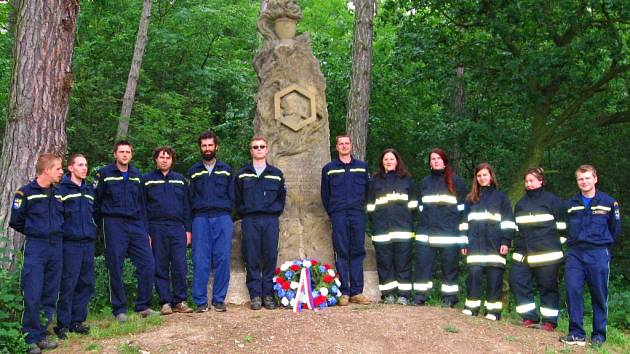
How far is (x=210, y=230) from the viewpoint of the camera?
25.0 ft

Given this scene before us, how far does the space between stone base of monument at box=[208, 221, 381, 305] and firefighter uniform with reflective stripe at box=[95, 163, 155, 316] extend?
1.05 meters

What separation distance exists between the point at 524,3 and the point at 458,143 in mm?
3434

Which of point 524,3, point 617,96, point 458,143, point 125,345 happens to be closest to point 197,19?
point 458,143

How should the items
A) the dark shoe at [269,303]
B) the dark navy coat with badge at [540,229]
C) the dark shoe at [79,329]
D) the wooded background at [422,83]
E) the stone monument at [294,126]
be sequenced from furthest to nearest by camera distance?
the wooded background at [422,83]
the stone monument at [294,126]
the dark shoe at [269,303]
the dark navy coat with badge at [540,229]
the dark shoe at [79,329]

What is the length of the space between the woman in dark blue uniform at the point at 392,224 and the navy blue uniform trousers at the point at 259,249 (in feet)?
4.44

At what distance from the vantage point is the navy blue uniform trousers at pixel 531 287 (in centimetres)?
739

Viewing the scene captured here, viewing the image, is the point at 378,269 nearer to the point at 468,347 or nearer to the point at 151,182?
the point at 468,347

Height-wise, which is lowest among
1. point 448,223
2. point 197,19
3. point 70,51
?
point 448,223

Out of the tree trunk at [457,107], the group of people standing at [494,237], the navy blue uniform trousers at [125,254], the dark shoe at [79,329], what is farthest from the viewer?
the tree trunk at [457,107]

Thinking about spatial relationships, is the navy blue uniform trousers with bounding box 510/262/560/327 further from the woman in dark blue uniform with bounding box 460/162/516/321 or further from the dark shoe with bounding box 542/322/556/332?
the woman in dark blue uniform with bounding box 460/162/516/321

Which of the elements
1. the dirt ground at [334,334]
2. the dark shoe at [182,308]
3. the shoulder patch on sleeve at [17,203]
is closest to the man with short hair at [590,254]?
the dirt ground at [334,334]

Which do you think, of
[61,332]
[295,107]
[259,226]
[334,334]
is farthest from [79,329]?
[295,107]

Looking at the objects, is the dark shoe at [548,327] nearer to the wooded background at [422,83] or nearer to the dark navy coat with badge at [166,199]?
the dark navy coat with badge at [166,199]

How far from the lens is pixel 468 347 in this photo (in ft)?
21.1
